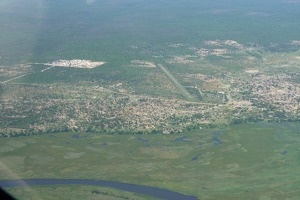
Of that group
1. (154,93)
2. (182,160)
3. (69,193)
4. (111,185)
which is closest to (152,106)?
(154,93)

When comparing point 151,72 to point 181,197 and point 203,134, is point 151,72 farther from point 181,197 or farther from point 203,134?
point 181,197

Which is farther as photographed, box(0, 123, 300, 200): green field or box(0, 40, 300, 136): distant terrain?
box(0, 40, 300, 136): distant terrain

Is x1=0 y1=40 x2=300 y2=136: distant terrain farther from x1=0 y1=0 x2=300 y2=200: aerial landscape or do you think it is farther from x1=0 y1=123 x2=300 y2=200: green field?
x1=0 y1=123 x2=300 y2=200: green field

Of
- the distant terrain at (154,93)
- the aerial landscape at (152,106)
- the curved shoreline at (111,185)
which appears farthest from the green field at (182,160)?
the distant terrain at (154,93)

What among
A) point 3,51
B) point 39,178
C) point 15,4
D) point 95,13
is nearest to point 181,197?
point 39,178

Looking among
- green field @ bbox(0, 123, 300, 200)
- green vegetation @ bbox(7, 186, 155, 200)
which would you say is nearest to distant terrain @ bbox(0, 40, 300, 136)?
green field @ bbox(0, 123, 300, 200)

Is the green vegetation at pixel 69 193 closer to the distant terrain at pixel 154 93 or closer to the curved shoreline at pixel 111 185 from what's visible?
the curved shoreline at pixel 111 185
